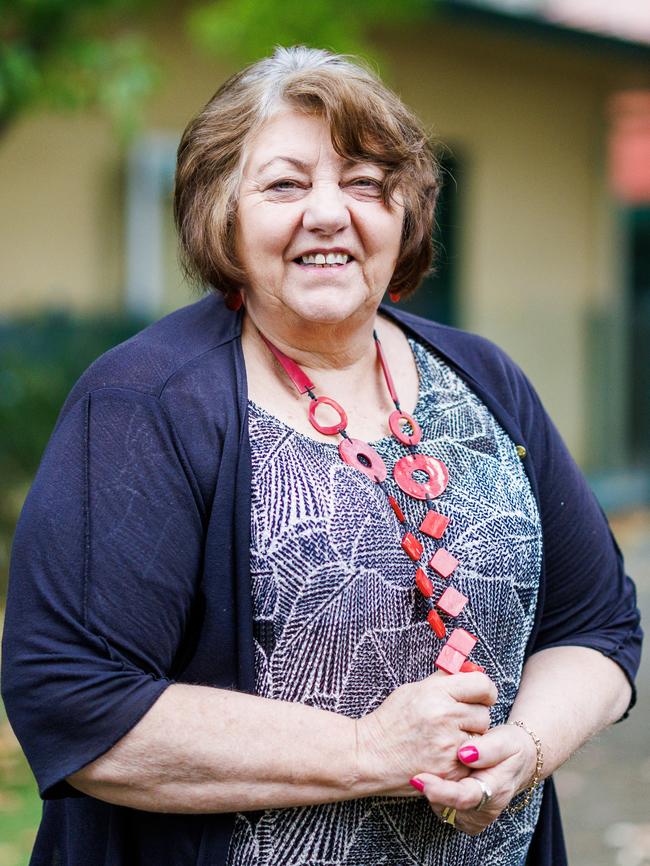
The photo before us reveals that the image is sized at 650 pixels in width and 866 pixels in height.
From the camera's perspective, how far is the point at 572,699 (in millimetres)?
2375

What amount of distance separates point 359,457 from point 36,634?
2.12 feet

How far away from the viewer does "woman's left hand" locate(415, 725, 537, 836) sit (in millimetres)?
2047

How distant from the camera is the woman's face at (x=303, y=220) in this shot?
2215 millimetres

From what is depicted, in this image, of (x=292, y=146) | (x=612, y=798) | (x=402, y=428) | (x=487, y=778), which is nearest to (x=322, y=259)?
(x=292, y=146)

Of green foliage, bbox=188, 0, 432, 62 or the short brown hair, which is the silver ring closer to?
the short brown hair

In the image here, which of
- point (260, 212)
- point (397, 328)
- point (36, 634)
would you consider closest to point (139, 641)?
point (36, 634)

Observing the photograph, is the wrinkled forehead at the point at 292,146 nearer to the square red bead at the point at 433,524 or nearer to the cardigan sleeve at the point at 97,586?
the cardigan sleeve at the point at 97,586

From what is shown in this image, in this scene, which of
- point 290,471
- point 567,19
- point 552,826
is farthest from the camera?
point 567,19

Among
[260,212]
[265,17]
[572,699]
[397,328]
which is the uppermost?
[265,17]

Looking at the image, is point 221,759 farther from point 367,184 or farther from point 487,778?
point 367,184

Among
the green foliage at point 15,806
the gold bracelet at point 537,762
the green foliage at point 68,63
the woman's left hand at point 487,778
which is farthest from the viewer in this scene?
the green foliage at point 68,63

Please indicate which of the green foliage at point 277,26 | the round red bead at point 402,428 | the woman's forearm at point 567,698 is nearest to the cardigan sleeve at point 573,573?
the woman's forearm at point 567,698

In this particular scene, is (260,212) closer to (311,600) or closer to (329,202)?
(329,202)

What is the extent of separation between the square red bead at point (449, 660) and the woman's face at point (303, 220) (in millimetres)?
621
